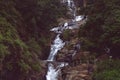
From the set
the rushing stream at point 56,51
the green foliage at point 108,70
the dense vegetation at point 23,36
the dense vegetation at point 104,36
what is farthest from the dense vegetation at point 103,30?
the dense vegetation at point 23,36

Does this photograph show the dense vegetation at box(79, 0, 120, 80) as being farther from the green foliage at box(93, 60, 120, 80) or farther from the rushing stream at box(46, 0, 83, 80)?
the rushing stream at box(46, 0, 83, 80)

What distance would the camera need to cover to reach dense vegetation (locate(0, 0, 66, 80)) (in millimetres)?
18141

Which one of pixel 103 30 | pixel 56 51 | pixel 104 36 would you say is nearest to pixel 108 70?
pixel 104 36

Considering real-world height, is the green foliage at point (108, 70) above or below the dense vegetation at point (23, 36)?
below

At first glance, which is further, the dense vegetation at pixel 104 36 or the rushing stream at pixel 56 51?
the rushing stream at pixel 56 51

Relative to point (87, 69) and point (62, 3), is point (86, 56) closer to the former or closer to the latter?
point (87, 69)

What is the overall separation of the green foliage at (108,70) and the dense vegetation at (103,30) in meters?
1.53

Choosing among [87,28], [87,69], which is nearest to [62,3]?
[87,28]

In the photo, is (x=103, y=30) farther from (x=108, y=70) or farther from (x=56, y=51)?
(x=56, y=51)

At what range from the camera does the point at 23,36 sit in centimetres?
2370

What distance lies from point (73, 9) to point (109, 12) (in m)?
19.6

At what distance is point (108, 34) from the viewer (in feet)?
71.6

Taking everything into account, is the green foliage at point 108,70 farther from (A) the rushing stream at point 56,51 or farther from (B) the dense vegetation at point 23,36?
(B) the dense vegetation at point 23,36

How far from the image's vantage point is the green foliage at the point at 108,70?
19438 mm
